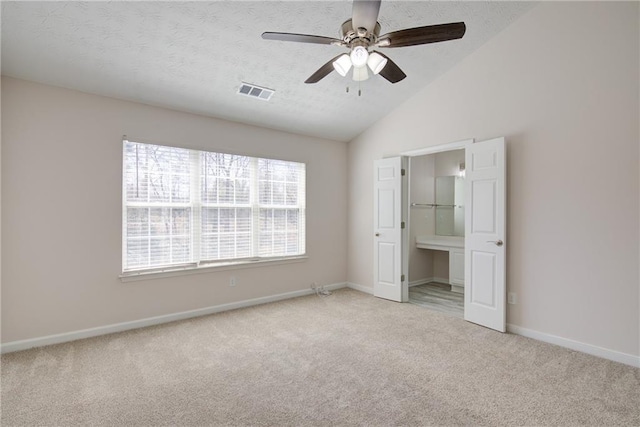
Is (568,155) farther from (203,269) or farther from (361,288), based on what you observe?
(203,269)

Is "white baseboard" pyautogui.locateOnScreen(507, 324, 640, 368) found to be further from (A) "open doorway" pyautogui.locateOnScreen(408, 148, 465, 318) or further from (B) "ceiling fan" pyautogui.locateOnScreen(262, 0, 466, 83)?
(B) "ceiling fan" pyautogui.locateOnScreen(262, 0, 466, 83)

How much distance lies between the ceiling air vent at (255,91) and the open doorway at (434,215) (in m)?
2.99

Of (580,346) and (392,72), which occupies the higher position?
(392,72)

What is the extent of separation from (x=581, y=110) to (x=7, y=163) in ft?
17.8

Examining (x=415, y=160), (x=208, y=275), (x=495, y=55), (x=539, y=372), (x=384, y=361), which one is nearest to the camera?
(x=539, y=372)

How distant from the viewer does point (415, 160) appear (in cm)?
602

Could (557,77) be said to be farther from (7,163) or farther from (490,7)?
(7,163)

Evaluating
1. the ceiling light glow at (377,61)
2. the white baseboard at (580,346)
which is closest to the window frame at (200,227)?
the ceiling light glow at (377,61)

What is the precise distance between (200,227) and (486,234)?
11.3 ft

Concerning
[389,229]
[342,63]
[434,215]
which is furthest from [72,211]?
[434,215]

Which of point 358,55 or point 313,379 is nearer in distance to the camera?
point 358,55

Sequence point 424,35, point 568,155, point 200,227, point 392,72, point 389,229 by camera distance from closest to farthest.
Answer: point 424,35
point 392,72
point 568,155
point 200,227
point 389,229

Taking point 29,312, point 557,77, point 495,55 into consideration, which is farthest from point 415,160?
point 29,312

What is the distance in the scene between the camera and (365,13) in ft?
6.41
